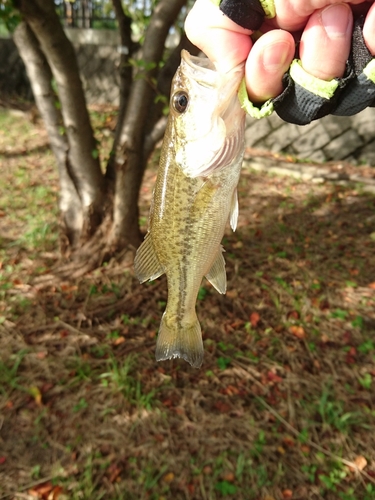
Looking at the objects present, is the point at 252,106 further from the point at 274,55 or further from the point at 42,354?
the point at 42,354

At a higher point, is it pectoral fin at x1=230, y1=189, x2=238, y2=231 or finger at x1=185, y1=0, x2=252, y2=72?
finger at x1=185, y1=0, x2=252, y2=72

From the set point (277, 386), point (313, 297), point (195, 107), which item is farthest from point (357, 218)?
point (195, 107)

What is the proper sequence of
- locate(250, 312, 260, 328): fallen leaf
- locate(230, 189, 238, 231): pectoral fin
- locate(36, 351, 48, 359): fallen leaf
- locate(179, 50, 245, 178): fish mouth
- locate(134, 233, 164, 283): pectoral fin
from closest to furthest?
locate(179, 50, 245, 178): fish mouth, locate(230, 189, 238, 231): pectoral fin, locate(134, 233, 164, 283): pectoral fin, locate(36, 351, 48, 359): fallen leaf, locate(250, 312, 260, 328): fallen leaf

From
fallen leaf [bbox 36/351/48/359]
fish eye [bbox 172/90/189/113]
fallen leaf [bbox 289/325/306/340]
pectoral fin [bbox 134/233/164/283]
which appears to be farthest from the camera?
fallen leaf [bbox 289/325/306/340]

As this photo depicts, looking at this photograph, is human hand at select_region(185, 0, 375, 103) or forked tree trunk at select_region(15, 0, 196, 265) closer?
human hand at select_region(185, 0, 375, 103)

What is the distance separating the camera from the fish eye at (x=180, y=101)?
156 centimetres

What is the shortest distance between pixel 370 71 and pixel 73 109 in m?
3.46

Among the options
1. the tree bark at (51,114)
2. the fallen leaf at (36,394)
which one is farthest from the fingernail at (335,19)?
the tree bark at (51,114)

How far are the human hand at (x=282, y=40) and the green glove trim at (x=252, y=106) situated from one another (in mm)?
19

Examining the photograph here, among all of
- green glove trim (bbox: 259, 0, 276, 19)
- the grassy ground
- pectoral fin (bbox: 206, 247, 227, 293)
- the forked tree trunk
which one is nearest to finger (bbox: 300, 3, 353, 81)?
green glove trim (bbox: 259, 0, 276, 19)

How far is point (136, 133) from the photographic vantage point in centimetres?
424

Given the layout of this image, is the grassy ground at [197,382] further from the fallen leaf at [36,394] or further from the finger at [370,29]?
the finger at [370,29]

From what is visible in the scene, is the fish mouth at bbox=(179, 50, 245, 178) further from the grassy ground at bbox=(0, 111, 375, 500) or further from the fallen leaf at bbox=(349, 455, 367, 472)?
the fallen leaf at bbox=(349, 455, 367, 472)

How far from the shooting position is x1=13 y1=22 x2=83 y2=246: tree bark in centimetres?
410
